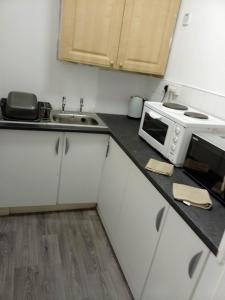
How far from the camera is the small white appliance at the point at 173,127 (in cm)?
152

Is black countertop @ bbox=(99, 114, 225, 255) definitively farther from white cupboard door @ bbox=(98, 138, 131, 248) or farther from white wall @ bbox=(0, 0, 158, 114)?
white wall @ bbox=(0, 0, 158, 114)

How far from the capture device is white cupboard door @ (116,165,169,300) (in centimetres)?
140

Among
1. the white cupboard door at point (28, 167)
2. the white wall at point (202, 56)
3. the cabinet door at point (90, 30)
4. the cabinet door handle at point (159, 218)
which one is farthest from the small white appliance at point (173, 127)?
the white cupboard door at point (28, 167)

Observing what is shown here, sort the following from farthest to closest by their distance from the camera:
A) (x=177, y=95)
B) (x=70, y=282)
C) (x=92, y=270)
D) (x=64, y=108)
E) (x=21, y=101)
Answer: (x=64, y=108) < (x=177, y=95) < (x=21, y=101) < (x=92, y=270) < (x=70, y=282)

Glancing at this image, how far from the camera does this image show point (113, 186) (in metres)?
2.04

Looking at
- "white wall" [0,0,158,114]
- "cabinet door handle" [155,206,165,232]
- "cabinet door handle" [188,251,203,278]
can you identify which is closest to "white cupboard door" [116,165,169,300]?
"cabinet door handle" [155,206,165,232]

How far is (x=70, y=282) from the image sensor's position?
1713 mm

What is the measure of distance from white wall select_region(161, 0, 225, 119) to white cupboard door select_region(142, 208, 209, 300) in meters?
0.92

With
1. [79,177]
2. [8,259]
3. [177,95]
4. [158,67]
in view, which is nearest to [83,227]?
[79,177]

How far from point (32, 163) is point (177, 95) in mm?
1329

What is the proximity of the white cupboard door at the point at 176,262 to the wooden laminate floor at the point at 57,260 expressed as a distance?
0.44 m

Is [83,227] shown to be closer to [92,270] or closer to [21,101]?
[92,270]

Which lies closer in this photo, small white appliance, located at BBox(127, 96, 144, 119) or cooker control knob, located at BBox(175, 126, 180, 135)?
cooker control knob, located at BBox(175, 126, 180, 135)

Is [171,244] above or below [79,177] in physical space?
above
